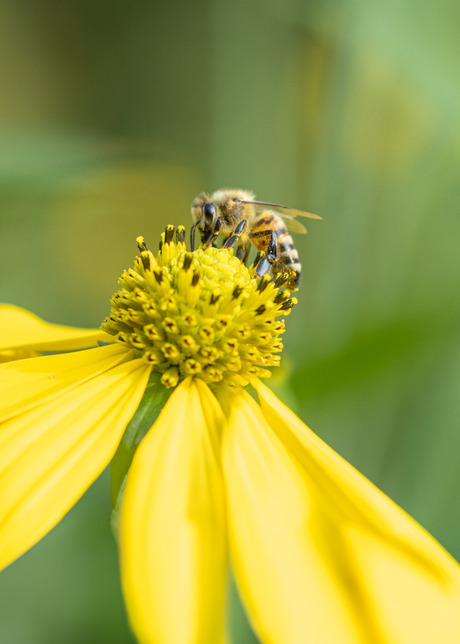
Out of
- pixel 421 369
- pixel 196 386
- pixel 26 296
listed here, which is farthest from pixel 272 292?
pixel 26 296

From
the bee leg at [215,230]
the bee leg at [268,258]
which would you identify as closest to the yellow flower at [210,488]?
the bee leg at [268,258]

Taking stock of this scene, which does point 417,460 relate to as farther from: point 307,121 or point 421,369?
point 307,121

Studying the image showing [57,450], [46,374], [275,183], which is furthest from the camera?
[275,183]

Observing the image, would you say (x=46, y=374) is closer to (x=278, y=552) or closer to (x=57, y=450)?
(x=57, y=450)

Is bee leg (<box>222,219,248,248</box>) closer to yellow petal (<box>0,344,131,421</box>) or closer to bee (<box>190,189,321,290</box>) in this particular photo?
bee (<box>190,189,321,290</box>)

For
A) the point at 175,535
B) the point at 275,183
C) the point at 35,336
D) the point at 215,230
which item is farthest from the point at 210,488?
the point at 275,183

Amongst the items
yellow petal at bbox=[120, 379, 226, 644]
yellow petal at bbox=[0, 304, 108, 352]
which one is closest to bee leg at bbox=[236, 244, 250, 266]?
yellow petal at bbox=[0, 304, 108, 352]
